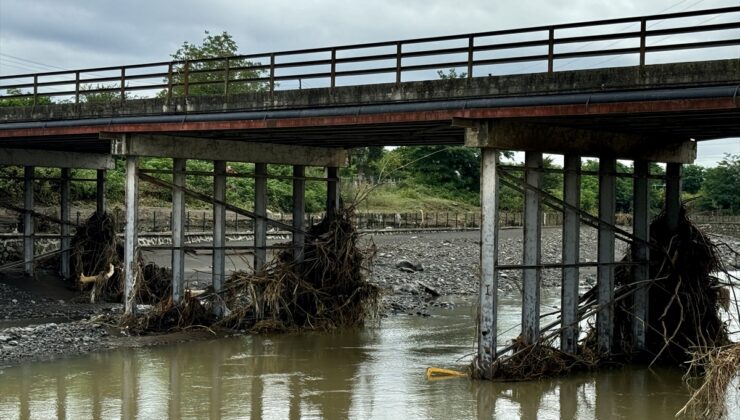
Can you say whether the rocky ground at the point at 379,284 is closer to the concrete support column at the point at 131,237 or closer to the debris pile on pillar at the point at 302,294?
the concrete support column at the point at 131,237

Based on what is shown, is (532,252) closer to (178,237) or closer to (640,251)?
(640,251)

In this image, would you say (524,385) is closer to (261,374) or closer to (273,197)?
(261,374)

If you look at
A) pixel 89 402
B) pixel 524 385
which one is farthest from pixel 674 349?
pixel 89 402

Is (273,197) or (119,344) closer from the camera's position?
(119,344)

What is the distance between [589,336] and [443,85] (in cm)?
583

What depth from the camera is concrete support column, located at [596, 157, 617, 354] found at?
16781mm

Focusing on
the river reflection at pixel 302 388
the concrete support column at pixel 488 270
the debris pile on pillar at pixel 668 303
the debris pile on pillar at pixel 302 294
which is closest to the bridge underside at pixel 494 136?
the concrete support column at pixel 488 270

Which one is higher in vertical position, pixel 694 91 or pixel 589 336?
pixel 694 91

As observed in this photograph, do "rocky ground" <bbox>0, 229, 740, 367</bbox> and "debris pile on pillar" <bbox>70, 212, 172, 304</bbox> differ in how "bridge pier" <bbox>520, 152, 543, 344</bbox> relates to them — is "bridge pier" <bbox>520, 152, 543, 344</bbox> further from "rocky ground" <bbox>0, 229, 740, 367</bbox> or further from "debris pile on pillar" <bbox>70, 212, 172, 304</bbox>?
"debris pile on pillar" <bbox>70, 212, 172, 304</bbox>

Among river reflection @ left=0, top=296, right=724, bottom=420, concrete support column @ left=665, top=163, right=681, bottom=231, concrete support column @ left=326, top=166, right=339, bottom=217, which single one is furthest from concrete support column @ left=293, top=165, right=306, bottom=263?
concrete support column @ left=665, top=163, right=681, bottom=231

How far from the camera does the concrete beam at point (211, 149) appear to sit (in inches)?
809

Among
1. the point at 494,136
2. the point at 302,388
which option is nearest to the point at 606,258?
the point at 494,136

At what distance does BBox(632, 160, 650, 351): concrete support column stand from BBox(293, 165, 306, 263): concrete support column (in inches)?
316

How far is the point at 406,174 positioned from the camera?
237ft
